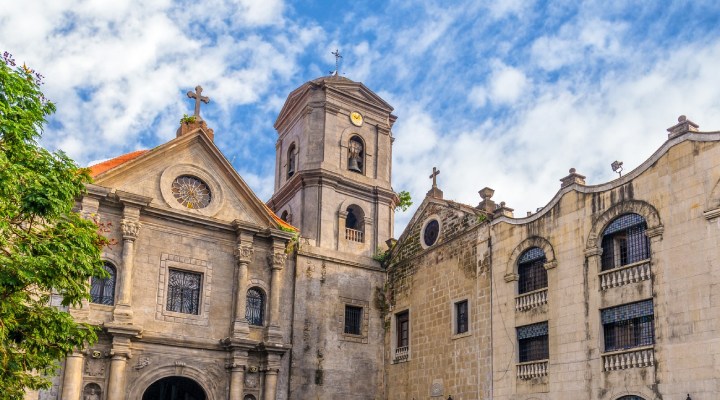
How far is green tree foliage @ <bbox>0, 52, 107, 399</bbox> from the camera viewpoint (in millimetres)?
11477

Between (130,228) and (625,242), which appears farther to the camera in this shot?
(130,228)

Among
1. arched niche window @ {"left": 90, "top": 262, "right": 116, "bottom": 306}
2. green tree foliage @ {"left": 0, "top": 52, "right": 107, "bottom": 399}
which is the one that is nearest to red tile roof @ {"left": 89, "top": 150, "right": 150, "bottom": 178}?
arched niche window @ {"left": 90, "top": 262, "right": 116, "bottom": 306}

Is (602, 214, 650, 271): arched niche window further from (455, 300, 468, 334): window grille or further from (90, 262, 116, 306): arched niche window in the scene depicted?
(90, 262, 116, 306): arched niche window

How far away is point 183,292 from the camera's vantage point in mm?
23000

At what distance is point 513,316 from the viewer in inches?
811

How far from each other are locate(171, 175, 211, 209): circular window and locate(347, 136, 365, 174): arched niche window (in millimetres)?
6056

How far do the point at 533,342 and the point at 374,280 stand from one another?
26.3 feet

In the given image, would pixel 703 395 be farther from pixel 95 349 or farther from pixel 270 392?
pixel 95 349

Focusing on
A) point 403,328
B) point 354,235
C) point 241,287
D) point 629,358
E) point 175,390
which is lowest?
point 175,390

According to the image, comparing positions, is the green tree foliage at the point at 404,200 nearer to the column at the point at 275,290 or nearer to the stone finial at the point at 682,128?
the column at the point at 275,290

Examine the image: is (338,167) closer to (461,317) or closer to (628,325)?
(461,317)

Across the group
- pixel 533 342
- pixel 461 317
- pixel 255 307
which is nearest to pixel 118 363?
pixel 255 307

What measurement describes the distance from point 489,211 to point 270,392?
883 centimetres

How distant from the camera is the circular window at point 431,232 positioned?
2480cm
